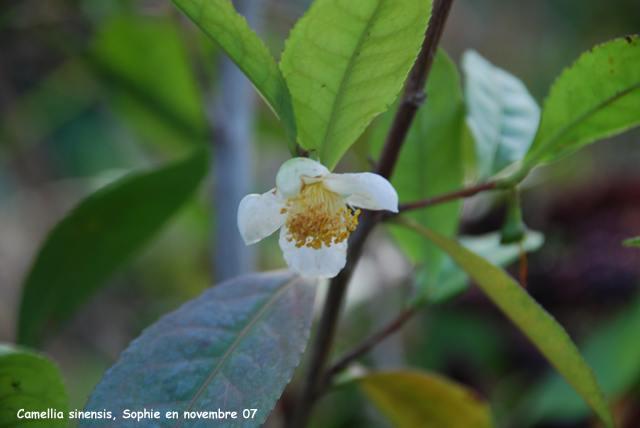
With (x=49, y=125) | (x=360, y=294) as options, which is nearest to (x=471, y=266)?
Answer: (x=360, y=294)

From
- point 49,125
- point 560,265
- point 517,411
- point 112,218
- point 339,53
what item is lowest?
point 517,411

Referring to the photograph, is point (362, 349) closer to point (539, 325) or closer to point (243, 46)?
point (539, 325)

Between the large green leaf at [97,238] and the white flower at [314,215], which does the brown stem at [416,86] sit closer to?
the white flower at [314,215]

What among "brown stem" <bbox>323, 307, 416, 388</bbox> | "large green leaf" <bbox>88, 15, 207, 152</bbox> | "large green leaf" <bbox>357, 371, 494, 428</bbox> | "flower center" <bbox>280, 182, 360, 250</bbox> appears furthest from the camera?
"large green leaf" <bbox>88, 15, 207, 152</bbox>

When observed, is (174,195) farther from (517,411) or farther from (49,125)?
(49,125)

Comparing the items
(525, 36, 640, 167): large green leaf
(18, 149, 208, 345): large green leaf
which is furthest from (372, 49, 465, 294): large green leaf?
(18, 149, 208, 345): large green leaf

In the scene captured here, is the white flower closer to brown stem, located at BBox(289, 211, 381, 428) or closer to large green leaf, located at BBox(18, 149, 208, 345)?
brown stem, located at BBox(289, 211, 381, 428)
